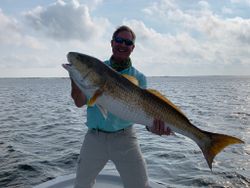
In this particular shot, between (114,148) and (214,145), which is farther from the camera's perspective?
(114,148)

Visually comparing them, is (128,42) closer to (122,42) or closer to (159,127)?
(122,42)

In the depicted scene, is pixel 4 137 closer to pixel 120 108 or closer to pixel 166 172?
pixel 166 172

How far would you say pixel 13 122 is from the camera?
2542cm

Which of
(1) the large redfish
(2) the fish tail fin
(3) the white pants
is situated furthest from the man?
(2) the fish tail fin

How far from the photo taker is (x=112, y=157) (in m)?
6.16

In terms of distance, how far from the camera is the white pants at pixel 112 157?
6.05 meters

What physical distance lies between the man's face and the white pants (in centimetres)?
133

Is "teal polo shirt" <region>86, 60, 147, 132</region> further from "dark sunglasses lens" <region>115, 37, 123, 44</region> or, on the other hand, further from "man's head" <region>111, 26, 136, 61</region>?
"dark sunglasses lens" <region>115, 37, 123, 44</region>

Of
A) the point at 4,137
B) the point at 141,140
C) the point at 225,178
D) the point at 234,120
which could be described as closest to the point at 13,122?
the point at 4,137

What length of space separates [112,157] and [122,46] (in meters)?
1.91

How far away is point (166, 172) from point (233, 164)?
299 centimetres

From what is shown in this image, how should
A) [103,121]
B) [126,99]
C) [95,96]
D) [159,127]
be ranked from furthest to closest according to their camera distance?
[103,121]
[159,127]
[126,99]
[95,96]

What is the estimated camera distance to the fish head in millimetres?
5391

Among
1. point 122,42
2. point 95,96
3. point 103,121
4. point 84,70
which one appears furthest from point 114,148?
point 122,42
